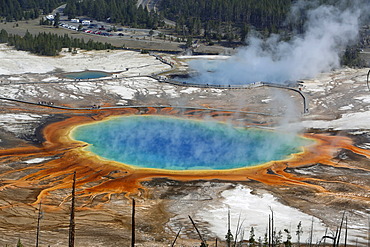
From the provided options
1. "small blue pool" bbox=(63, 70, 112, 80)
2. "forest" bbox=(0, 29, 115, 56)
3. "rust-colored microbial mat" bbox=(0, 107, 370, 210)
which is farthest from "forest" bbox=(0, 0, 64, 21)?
"rust-colored microbial mat" bbox=(0, 107, 370, 210)

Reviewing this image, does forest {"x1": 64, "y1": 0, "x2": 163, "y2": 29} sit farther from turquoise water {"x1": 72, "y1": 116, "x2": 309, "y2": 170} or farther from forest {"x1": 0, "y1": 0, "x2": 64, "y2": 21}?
turquoise water {"x1": 72, "y1": 116, "x2": 309, "y2": 170}

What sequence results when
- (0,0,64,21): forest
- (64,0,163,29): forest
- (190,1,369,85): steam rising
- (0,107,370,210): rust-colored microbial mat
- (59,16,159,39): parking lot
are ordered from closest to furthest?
(0,107,370,210): rust-colored microbial mat
(190,1,369,85): steam rising
(59,16,159,39): parking lot
(64,0,163,29): forest
(0,0,64,21): forest

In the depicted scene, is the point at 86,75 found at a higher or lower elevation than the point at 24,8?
lower

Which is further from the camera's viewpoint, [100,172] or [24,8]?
[24,8]

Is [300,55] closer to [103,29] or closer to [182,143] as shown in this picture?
[182,143]

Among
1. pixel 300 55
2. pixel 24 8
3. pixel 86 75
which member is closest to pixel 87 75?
pixel 86 75

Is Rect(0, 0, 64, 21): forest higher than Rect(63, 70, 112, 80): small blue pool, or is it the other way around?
Rect(0, 0, 64, 21): forest
